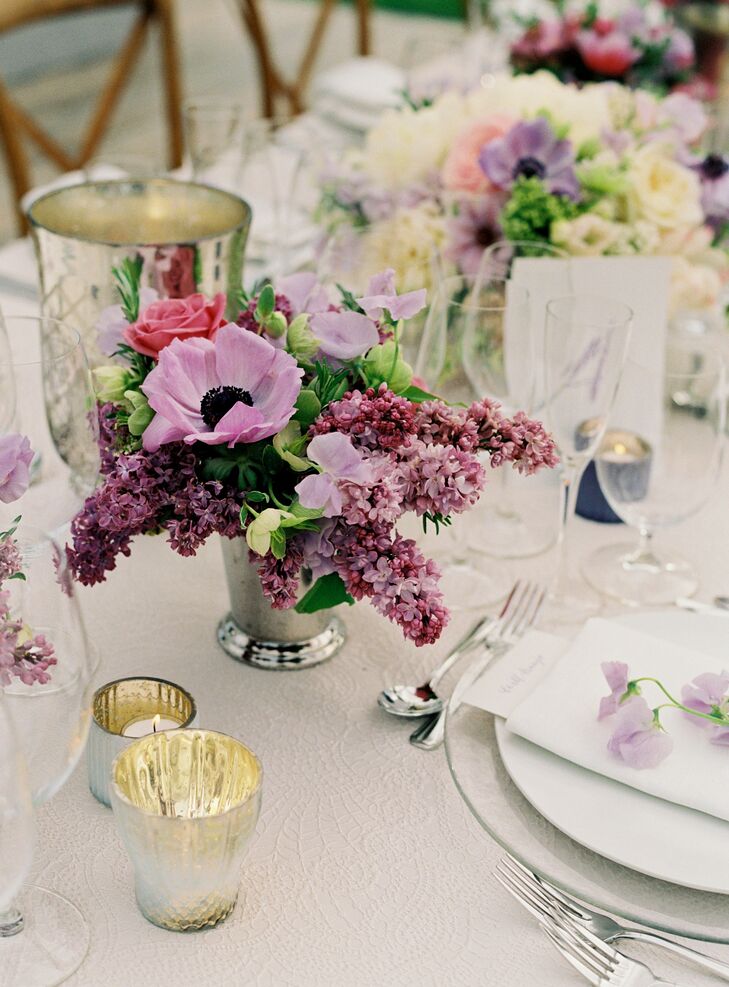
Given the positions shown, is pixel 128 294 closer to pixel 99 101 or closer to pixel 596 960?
pixel 596 960

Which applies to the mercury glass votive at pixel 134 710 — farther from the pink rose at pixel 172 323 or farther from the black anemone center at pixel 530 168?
the black anemone center at pixel 530 168

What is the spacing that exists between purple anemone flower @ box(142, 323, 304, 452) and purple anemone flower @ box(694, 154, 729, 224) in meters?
0.82

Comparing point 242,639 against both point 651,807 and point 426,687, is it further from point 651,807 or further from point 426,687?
point 651,807

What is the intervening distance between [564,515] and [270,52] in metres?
2.67

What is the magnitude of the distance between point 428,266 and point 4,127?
1.36 meters

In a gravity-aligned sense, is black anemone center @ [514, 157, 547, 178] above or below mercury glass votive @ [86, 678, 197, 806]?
above

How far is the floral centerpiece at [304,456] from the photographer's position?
0.77 m

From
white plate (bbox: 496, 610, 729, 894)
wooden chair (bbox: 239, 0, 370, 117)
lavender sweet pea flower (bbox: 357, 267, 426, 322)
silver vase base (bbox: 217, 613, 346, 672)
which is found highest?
lavender sweet pea flower (bbox: 357, 267, 426, 322)

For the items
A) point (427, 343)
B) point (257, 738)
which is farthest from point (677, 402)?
point (257, 738)

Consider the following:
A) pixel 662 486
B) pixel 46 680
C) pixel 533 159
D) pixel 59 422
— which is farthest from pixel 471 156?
pixel 46 680

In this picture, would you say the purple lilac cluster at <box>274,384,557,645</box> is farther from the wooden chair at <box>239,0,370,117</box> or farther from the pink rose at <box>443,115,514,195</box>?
the wooden chair at <box>239,0,370,117</box>

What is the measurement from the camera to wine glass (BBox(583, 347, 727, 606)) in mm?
1084

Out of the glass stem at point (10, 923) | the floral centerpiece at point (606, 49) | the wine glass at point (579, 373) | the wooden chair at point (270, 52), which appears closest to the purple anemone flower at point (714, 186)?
the wine glass at point (579, 373)

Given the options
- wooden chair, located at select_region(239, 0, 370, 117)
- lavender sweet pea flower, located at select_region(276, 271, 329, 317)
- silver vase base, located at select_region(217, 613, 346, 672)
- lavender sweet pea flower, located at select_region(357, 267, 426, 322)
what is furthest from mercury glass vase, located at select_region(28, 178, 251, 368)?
wooden chair, located at select_region(239, 0, 370, 117)
